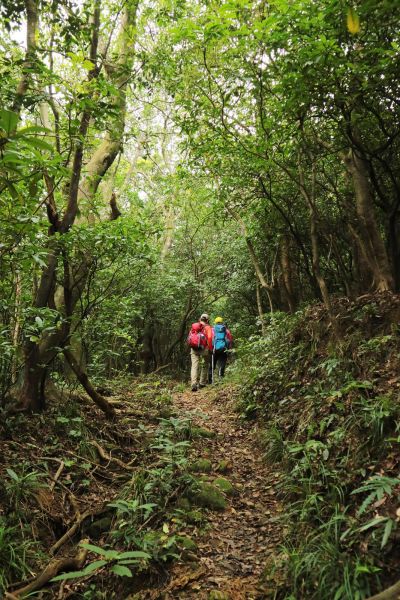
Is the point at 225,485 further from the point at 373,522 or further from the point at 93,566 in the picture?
the point at 93,566

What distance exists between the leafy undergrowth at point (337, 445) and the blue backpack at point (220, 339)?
3990 mm

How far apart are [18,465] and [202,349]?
7.58 m

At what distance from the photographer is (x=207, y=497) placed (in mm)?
4641

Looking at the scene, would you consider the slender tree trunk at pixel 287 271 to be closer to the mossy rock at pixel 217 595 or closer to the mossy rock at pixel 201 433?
the mossy rock at pixel 201 433

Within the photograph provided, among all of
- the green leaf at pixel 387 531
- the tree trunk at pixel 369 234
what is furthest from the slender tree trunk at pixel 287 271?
the green leaf at pixel 387 531

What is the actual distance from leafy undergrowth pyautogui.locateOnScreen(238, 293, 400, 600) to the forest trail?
20 centimetres

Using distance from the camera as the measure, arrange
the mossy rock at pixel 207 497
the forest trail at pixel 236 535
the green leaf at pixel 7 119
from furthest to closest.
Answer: the mossy rock at pixel 207 497, the forest trail at pixel 236 535, the green leaf at pixel 7 119

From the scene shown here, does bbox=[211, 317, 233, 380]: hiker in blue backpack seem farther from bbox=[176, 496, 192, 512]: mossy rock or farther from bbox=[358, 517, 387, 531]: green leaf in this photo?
bbox=[358, 517, 387, 531]: green leaf

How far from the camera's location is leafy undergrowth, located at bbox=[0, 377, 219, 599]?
11.6 ft

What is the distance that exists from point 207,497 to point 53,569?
5.88 feet

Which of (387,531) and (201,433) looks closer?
(387,531)

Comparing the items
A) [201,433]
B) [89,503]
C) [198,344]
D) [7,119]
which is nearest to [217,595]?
[89,503]

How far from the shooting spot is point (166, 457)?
5.32 m

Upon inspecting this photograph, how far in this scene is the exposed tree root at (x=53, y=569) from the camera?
3.33 m
